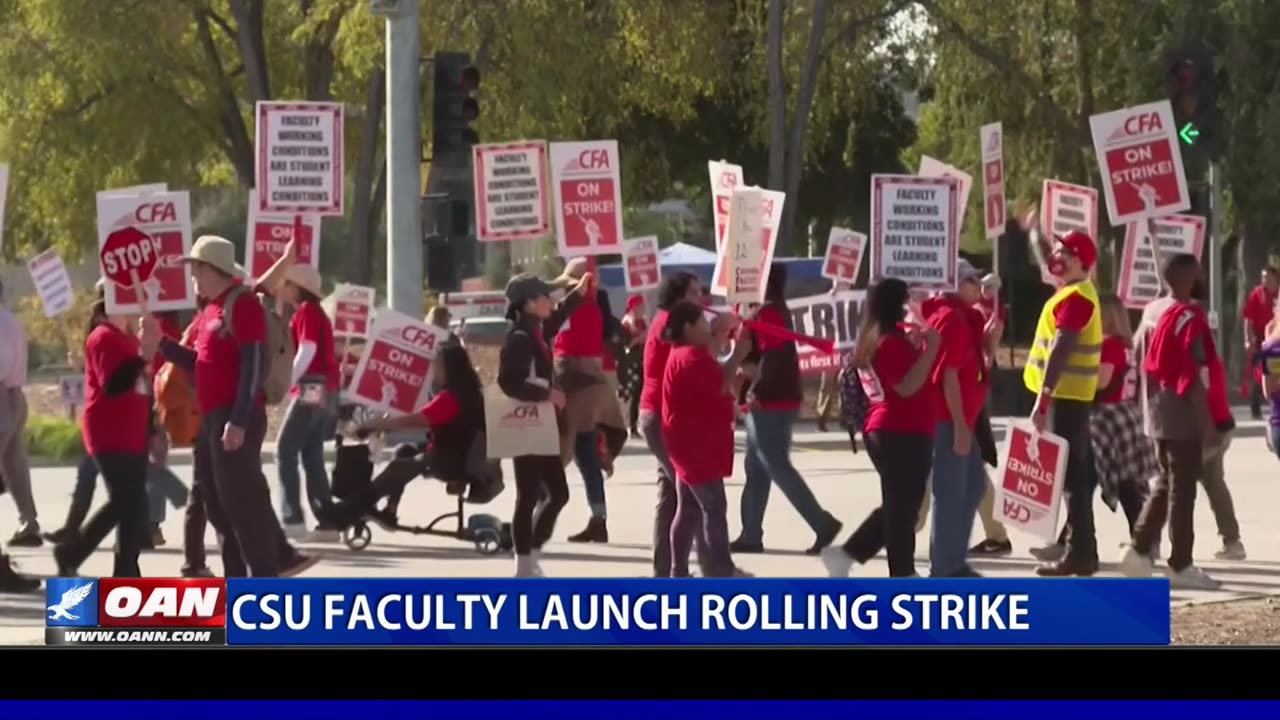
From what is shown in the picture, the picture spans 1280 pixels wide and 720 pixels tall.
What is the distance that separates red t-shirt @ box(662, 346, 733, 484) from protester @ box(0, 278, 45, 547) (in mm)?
3405

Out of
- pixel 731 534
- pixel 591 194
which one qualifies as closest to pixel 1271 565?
pixel 731 534

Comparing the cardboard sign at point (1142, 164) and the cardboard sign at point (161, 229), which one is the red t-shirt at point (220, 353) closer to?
the cardboard sign at point (161, 229)

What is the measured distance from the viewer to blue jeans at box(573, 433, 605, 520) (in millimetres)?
14438

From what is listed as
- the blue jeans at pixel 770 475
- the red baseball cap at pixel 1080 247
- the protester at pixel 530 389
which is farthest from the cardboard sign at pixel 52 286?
the red baseball cap at pixel 1080 247

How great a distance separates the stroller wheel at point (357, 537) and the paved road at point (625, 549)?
0.07 metres

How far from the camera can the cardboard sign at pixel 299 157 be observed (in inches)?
552

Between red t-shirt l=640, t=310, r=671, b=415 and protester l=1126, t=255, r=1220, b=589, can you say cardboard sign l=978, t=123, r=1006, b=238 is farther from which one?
red t-shirt l=640, t=310, r=671, b=415

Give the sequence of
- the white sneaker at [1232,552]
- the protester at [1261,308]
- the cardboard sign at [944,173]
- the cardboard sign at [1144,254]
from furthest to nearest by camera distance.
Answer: the protester at [1261,308], the cardboard sign at [1144,254], the cardboard sign at [944,173], the white sneaker at [1232,552]

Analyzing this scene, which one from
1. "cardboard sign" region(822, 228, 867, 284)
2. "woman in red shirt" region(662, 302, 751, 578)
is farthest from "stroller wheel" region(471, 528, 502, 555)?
"cardboard sign" region(822, 228, 867, 284)

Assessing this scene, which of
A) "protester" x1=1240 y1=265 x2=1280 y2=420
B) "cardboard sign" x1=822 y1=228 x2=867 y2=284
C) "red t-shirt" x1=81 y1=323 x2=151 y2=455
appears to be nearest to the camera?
"red t-shirt" x1=81 y1=323 x2=151 y2=455

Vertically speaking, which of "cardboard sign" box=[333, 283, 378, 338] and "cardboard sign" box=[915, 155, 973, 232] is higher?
"cardboard sign" box=[915, 155, 973, 232]

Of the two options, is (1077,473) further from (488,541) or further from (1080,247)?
(488,541)
